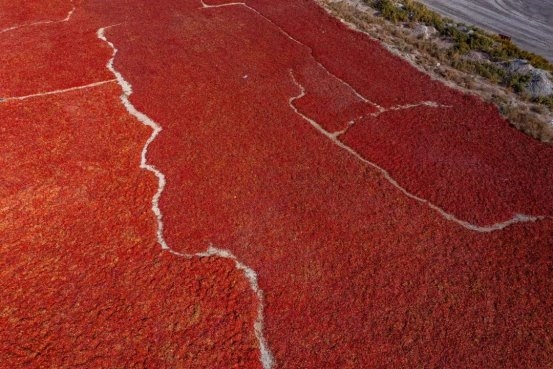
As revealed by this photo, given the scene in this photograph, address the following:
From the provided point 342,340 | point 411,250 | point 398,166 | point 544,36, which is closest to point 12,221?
point 342,340

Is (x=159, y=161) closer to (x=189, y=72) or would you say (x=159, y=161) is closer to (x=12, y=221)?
(x=12, y=221)

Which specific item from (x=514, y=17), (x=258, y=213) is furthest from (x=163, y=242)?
(x=514, y=17)

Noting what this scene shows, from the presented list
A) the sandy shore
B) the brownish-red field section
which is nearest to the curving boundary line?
the brownish-red field section

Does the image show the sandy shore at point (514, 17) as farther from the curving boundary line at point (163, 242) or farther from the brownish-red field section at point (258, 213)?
the curving boundary line at point (163, 242)

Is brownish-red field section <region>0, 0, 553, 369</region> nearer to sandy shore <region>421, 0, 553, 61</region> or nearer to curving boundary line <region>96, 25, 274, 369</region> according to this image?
curving boundary line <region>96, 25, 274, 369</region>

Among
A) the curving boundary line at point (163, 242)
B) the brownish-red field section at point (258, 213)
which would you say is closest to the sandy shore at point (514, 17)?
the brownish-red field section at point (258, 213)

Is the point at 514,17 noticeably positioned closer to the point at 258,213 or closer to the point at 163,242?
the point at 258,213
